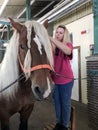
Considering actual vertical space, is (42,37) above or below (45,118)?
above

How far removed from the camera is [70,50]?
216 cm

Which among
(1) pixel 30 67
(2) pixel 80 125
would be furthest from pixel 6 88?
(2) pixel 80 125

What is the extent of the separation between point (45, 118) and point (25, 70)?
2.62 meters

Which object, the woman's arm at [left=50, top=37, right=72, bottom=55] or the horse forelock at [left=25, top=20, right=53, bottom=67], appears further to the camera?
the woman's arm at [left=50, top=37, right=72, bottom=55]

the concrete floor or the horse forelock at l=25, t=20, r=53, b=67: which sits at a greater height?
the horse forelock at l=25, t=20, r=53, b=67

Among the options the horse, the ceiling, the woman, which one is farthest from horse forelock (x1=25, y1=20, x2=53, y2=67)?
the ceiling

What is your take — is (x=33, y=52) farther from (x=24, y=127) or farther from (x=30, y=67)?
(x=24, y=127)

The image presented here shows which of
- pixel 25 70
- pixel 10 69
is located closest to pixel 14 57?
pixel 10 69

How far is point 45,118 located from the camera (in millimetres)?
4301

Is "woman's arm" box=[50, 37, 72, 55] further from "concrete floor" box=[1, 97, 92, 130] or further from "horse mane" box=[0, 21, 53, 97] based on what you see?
"concrete floor" box=[1, 97, 92, 130]

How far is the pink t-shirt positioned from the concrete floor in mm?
1144

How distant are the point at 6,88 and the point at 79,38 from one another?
12.2ft

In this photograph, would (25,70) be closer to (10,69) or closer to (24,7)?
(10,69)

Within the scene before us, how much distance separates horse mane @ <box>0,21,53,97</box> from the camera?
1.86 meters
